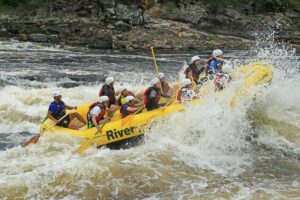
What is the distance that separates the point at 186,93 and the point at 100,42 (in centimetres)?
1837

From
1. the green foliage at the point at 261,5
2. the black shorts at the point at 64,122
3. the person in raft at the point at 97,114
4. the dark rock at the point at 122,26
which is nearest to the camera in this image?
the person in raft at the point at 97,114

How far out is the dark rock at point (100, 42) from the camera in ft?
86.2

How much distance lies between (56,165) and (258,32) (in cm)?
2785

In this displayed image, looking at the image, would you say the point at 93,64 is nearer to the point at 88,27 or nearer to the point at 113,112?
the point at 88,27

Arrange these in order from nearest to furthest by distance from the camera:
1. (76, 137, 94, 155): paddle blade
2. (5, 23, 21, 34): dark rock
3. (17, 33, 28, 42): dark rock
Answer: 1. (76, 137, 94, 155): paddle blade
2. (17, 33, 28, 42): dark rock
3. (5, 23, 21, 34): dark rock

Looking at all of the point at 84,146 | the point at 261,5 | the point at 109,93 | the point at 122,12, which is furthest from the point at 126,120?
the point at 261,5

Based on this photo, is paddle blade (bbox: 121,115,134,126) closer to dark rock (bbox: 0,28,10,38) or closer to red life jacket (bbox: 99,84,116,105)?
red life jacket (bbox: 99,84,116,105)

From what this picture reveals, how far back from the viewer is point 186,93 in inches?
356

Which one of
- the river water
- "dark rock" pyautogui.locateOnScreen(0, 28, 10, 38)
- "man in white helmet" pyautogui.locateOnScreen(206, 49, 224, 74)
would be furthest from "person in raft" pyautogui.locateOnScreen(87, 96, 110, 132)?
"dark rock" pyautogui.locateOnScreen(0, 28, 10, 38)

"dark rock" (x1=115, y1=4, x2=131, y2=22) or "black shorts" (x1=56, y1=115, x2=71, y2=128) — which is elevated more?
"dark rock" (x1=115, y1=4, x2=131, y2=22)

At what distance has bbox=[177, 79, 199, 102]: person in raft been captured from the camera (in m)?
8.98

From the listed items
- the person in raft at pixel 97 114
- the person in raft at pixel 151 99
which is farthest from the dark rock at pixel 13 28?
the person in raft at pixel 151 99

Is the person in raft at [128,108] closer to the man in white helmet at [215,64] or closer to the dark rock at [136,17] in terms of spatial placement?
the man in white helmet at [215,64]

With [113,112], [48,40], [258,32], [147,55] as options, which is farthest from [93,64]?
[258,32]
